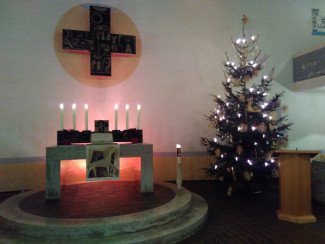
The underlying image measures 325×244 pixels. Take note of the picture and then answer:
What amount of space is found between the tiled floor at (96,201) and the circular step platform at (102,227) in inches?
6.3

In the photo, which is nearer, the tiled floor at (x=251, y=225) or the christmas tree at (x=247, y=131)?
the tiled floor at (x=251, y=225)

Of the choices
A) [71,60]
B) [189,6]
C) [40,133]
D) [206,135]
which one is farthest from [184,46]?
[40,133]

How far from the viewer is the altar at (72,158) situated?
395 cm

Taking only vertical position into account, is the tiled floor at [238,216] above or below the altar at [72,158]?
below

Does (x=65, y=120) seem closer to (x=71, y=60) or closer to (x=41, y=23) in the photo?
(x=71, y=60)

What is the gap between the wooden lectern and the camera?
358 cm

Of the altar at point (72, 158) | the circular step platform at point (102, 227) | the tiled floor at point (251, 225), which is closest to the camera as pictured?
the circular step platform at point (102, 227)

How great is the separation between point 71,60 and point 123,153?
2885mm

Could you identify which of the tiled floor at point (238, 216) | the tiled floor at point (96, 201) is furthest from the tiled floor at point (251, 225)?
the tiled floor at point (96, 201)

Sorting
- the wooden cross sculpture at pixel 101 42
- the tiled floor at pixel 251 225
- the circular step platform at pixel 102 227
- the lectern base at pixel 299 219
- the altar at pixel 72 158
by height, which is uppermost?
the wooden cross sculpture at pixel 101 42

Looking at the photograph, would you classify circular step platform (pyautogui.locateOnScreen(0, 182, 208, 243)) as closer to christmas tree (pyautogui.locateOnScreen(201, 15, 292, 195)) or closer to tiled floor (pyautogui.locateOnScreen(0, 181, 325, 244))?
tiled floor (pyautogui.locateOnScreen(0, 181, 325, 244))

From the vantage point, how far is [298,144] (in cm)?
689

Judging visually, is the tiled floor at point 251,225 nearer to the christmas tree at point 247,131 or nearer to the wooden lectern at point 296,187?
the wooden lectern at point 296,187

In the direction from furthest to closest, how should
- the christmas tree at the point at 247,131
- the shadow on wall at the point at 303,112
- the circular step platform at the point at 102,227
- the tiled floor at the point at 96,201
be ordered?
the shadow on wall at the point at 303,112
the christmas tree at the point at 247,131
the tiled floor at the point at 96,201
the circular step platform at the point at 102,227
